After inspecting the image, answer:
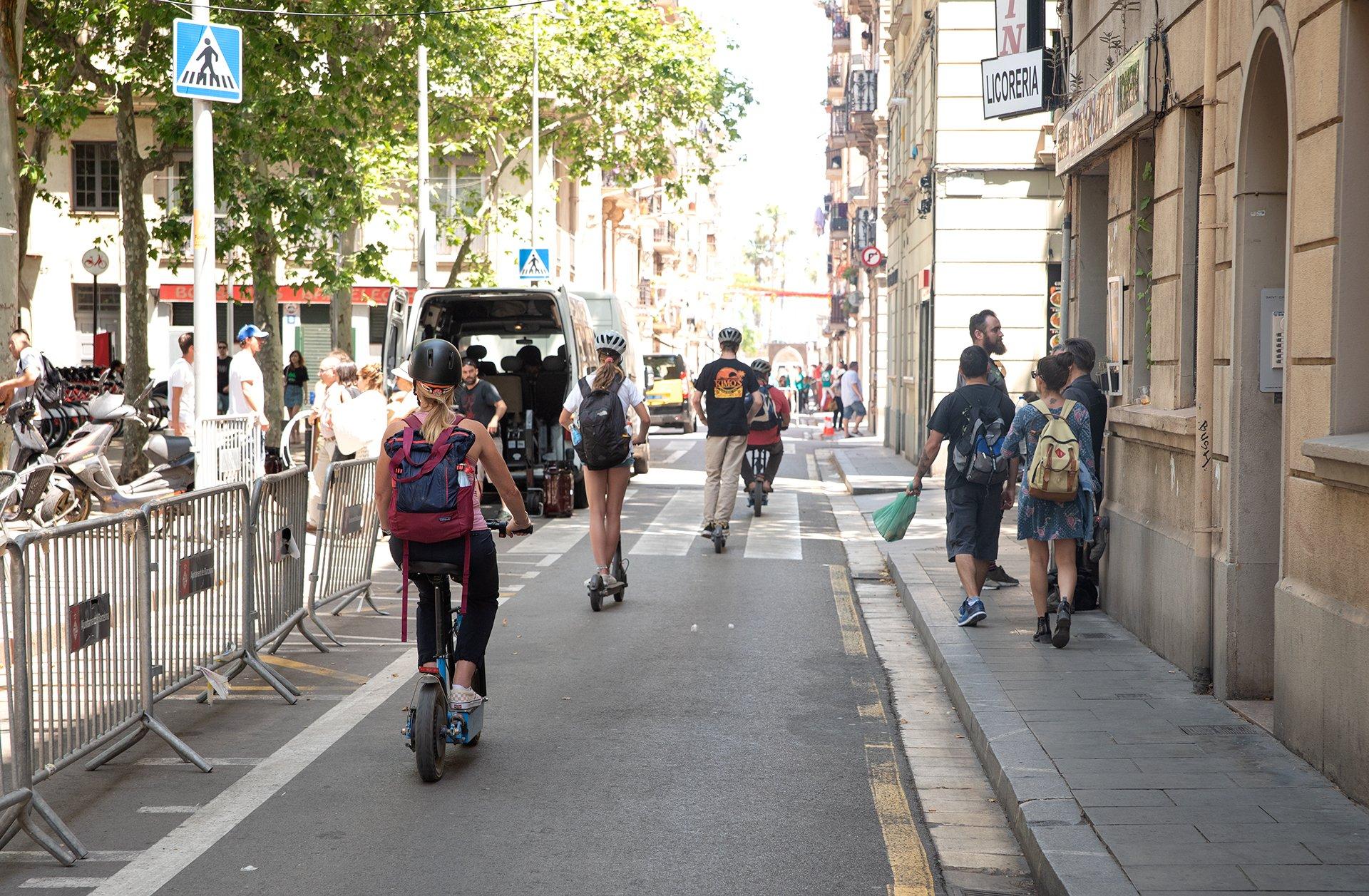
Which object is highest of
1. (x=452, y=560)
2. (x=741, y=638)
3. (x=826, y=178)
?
(x=826, y=178)

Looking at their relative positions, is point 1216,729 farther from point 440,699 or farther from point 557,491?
point 557,491

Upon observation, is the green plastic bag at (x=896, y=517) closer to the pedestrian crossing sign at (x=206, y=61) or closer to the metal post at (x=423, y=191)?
the pedestrian crossing sign at (x=206, y=61)

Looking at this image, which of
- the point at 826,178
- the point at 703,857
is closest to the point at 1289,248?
the point at 703,857

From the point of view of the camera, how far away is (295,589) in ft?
28.6

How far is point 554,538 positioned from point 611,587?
4753mm

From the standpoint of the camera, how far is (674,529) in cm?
1655

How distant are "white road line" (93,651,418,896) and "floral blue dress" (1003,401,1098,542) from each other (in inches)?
143

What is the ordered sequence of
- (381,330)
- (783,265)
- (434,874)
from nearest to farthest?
(434,874) < (381,330) < (783,265)

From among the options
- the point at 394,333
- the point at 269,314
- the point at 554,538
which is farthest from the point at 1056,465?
the point at 269,314

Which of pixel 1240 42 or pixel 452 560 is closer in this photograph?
pixel 452 560

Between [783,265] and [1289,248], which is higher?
[783,265]

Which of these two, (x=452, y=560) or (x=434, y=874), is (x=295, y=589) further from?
(x=434, y=874)

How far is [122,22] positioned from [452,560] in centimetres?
1808

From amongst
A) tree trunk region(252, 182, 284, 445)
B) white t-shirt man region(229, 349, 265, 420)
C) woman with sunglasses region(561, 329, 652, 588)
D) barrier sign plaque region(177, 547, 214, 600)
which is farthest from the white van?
barrier sign plaque region(177, 547, 214, 600)
